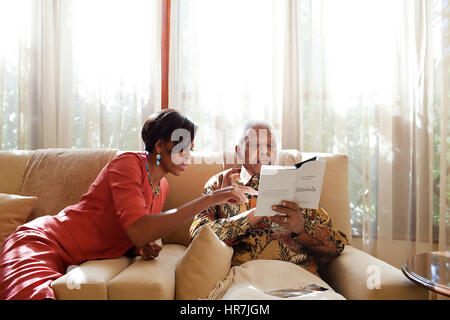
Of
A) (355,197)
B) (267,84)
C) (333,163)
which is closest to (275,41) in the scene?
(267,84)

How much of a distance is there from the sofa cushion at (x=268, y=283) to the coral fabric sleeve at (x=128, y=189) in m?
0.40

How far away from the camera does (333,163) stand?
6.27 ft

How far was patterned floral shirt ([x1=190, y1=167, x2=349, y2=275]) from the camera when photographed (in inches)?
61.4

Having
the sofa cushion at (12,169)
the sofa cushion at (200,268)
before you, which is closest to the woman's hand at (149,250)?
the sofa cushion at (200,268)

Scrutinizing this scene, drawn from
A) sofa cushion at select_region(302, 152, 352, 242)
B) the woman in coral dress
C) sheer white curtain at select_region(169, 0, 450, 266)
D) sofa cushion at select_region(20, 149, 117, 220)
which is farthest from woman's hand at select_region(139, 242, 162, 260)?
sheer white curtain at select_region(169, 0, 450, 266)

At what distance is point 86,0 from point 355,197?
219cm

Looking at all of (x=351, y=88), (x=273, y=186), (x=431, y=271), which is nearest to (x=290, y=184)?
(x=273, y=186)

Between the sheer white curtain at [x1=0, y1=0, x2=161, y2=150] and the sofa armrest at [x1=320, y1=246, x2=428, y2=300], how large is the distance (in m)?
1.52

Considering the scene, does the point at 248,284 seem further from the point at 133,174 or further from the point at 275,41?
the point at 275,41

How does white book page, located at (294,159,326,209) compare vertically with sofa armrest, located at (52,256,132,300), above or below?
above

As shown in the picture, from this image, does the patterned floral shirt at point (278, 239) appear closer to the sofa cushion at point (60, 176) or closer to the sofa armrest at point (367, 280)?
the sofa armrest at point (367, 280)

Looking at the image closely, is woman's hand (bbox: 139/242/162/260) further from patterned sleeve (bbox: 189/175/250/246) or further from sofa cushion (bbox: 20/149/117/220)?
sofa cushion (bbox: 20/149/117/220)

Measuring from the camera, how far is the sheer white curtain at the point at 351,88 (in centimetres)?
223

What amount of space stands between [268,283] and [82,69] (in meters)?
1.95
